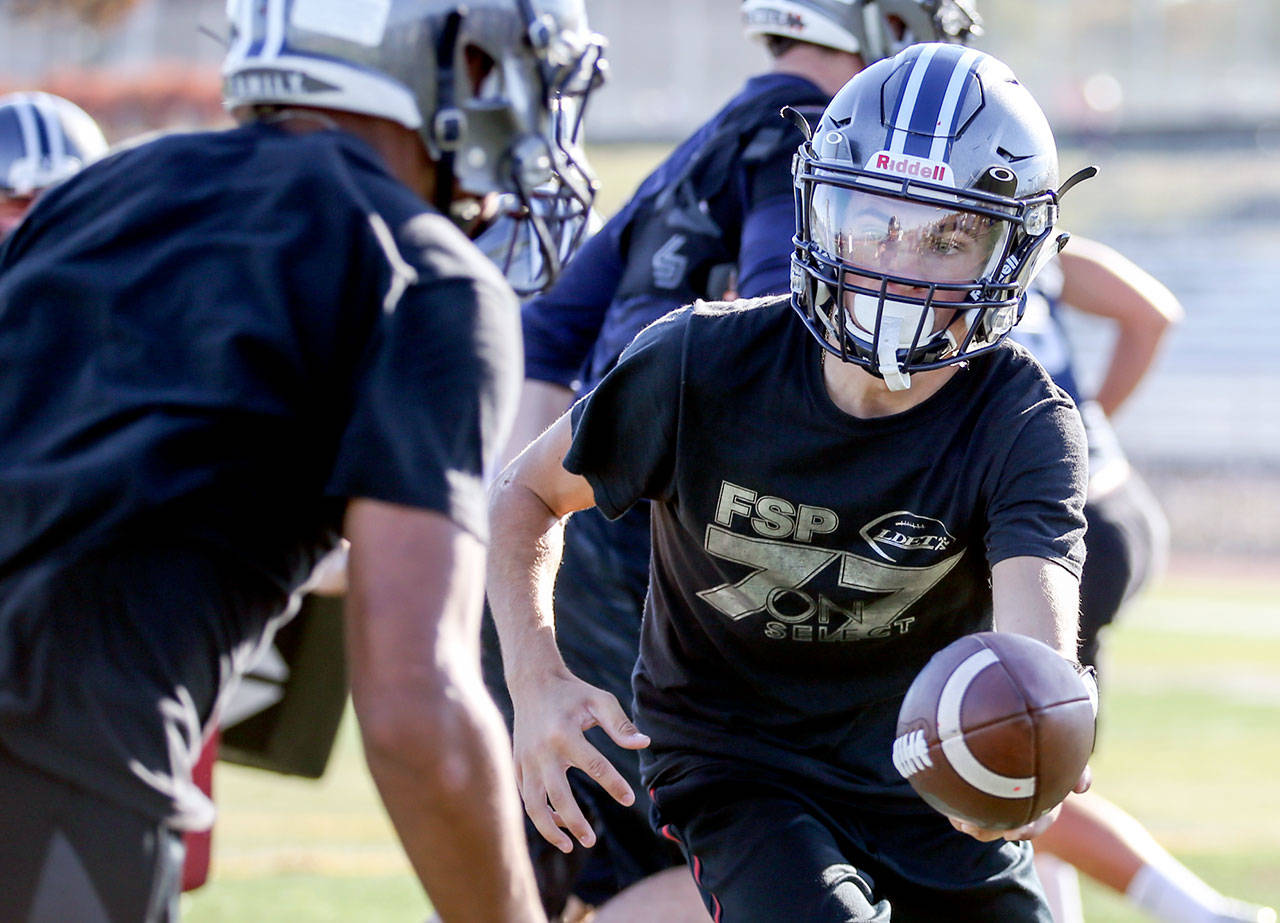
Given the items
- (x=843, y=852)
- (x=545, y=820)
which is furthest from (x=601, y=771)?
(x=843, y=852)

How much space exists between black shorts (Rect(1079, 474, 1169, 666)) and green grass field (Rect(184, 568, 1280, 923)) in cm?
183

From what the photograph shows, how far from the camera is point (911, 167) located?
9.36 feet

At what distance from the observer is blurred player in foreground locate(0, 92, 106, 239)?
6348mm

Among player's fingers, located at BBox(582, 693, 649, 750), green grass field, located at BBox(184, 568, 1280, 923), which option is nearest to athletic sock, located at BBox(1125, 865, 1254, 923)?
green grass field, located at BBox(184, 568, 1280, 923)

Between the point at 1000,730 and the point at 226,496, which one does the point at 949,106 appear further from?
the point at 226,496

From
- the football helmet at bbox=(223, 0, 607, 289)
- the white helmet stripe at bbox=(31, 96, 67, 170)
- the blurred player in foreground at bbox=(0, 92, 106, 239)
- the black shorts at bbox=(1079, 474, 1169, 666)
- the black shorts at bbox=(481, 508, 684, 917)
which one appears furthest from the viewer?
the white helmet stripe at bbox=(31, 96, 67, 170)

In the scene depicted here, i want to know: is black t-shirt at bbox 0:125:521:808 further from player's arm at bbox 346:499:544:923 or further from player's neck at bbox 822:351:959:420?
player's neck at bbox 822:351:959:420

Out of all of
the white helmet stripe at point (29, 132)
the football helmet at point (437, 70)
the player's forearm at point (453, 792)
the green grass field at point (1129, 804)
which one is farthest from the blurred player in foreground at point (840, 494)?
the white helmet stripe at point (29, 132)

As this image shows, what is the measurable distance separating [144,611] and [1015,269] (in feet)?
5.25

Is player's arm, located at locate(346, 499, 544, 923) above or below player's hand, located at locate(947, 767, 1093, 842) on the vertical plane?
above

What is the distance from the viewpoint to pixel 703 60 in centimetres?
3469

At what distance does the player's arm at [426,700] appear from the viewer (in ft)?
6.36

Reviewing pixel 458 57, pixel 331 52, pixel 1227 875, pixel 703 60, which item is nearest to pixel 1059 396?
pixel 458 57

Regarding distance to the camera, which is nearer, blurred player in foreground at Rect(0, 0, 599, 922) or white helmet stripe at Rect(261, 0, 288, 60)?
blurred player in foreground at Rect(0, 0, 599, 922)
